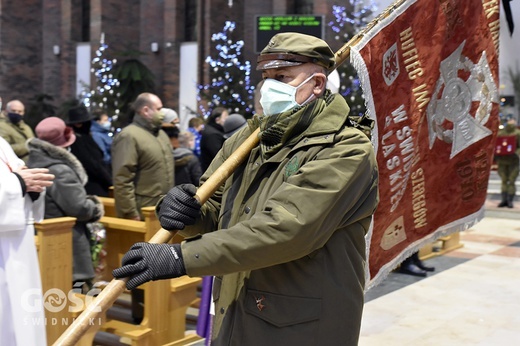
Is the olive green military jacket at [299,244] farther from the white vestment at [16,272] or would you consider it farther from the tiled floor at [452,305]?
the tiled floor at [452,305]

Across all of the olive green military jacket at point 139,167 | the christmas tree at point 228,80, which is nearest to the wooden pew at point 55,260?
the olive green military jacket at point 139,167

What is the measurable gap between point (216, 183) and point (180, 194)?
0.18 metres

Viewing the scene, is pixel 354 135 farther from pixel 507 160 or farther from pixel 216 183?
pixel 507 160

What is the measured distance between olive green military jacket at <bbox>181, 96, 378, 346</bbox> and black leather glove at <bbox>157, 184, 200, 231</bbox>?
0.16 meters

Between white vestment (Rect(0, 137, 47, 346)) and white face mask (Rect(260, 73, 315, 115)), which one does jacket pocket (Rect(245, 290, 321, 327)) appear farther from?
white vestment (Rect(0, 137, 47, 346))

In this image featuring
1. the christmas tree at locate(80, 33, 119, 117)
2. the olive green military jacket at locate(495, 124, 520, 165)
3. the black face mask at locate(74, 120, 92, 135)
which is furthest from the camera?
the christmas tree at locate(80, 33, 119, 117)

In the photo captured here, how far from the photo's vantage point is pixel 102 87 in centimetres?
2162

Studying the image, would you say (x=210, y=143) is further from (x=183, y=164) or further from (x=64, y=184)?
(x=64, y=184)

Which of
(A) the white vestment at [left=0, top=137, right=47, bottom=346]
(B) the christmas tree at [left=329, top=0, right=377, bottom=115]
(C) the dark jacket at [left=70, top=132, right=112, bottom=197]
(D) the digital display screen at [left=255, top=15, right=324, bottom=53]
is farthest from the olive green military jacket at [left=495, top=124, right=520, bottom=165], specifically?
(A) the white vestment at [left=0, top=137, right=47, bottom=346]

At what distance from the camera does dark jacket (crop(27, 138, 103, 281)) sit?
15.0ft

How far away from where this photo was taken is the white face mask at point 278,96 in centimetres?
231

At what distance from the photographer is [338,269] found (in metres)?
2.20

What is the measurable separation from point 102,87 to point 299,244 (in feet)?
67.3

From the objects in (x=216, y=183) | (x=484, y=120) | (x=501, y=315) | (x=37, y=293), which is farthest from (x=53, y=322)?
(x=501, y=315)
